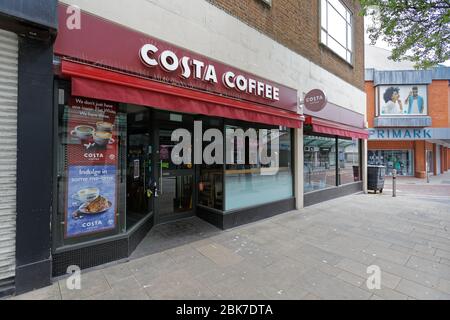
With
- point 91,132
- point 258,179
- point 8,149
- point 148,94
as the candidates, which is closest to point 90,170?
point 91,132

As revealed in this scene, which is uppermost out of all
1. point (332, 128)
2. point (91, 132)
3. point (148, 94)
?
point (332, 128)

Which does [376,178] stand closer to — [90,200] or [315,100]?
[315,100]

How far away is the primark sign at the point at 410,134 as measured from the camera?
20.1 meters

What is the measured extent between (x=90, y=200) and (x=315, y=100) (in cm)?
644

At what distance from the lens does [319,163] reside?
9.39 meters

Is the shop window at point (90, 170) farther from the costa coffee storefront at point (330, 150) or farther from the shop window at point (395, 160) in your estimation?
the shop window at point (395, 160)

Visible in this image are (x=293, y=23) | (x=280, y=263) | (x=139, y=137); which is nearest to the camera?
(x=280, y=263)

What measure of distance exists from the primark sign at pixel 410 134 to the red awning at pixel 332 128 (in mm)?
12803

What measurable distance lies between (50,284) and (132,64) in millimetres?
3473

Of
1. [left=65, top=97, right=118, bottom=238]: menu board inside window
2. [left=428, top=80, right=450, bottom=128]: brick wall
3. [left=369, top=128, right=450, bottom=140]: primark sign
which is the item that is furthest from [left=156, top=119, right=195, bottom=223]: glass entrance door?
[left=428, top=80, right=450, bottom=128]: brick wall

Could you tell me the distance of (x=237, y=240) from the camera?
4941mm

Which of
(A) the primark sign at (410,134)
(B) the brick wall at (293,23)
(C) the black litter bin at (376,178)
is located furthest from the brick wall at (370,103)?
(B) the brick wall at (293,23)

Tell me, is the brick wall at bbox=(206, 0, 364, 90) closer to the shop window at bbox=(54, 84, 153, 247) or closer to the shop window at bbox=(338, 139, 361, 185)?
the shop window at bbox=(338, 139, 361, 185)
